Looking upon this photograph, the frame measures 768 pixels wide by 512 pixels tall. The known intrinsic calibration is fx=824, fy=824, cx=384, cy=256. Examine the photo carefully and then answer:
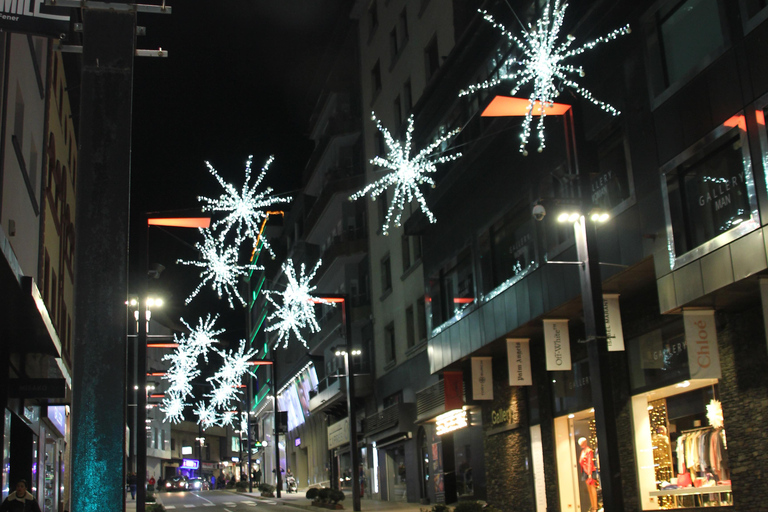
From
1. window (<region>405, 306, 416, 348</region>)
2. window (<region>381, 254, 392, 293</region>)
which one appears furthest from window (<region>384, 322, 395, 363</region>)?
window (<region>405, 306, 416, 348</region>)

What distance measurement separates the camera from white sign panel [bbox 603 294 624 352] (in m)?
16.6

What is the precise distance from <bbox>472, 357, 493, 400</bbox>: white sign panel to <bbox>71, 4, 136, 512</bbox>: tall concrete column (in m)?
19.1

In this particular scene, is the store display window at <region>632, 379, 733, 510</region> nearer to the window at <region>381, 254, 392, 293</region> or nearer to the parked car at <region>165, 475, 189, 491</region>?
the window at <region>381, 254, 392, 293</region>

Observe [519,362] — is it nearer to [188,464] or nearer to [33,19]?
[33,19]

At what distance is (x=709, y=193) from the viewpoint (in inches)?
535

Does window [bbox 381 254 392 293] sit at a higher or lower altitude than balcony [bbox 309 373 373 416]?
higher

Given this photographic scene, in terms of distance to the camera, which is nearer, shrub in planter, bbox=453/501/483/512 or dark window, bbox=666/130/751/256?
dark window, bbox=666/130/751/256

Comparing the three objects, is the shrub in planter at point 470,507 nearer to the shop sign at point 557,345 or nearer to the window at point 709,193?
the shop sign at point 557,345

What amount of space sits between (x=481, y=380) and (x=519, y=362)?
9.27 ft

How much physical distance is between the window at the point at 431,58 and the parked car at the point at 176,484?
198ft

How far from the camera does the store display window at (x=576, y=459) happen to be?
19.5 metres

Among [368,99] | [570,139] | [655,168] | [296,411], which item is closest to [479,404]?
[655,168]

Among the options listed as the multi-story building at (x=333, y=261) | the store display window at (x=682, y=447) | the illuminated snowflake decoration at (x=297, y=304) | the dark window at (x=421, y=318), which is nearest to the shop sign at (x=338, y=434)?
the multi-story building at (x=333, y=261)

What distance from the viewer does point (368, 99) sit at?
41.1 meters
